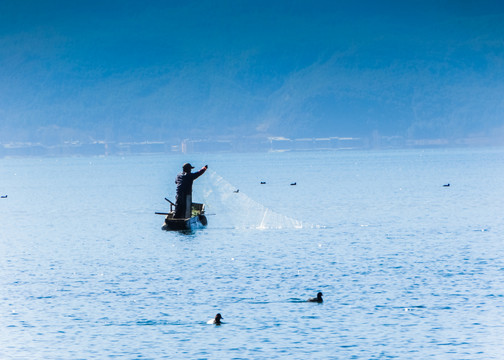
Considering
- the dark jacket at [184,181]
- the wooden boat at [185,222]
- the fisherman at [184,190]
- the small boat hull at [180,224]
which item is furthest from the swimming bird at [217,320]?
the small boat hull at [180,224]

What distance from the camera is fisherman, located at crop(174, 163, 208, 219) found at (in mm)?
60344

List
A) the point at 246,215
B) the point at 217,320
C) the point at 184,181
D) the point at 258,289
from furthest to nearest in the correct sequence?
the point at 246,215, the point at 184,181, the point at 258,289, the point at 217,320

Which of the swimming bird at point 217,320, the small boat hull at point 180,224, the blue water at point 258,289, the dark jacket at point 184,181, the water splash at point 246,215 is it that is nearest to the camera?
the blue water at point 258,289

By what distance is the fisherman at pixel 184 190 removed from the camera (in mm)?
60344

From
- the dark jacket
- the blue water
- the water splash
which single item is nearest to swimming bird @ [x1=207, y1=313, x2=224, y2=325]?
the blue water

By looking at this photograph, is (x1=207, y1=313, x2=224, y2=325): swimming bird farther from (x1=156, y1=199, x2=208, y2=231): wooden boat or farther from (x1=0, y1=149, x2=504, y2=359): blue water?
(x1=156, y1=199, x2=208, y2=231): wooden boat

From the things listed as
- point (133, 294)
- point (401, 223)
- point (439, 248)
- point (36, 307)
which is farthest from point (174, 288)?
point (401, 223)

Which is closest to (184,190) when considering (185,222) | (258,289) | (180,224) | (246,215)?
(185,222)

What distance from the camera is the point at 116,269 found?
48.9m

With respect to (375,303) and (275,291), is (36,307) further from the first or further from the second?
(375,303)

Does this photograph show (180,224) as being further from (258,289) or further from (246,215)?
(258,289)

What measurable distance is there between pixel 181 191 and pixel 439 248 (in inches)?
610

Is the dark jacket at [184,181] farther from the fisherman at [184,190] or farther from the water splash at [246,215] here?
the water splash at [246,215]

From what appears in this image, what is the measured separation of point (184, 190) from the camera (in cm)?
6075
